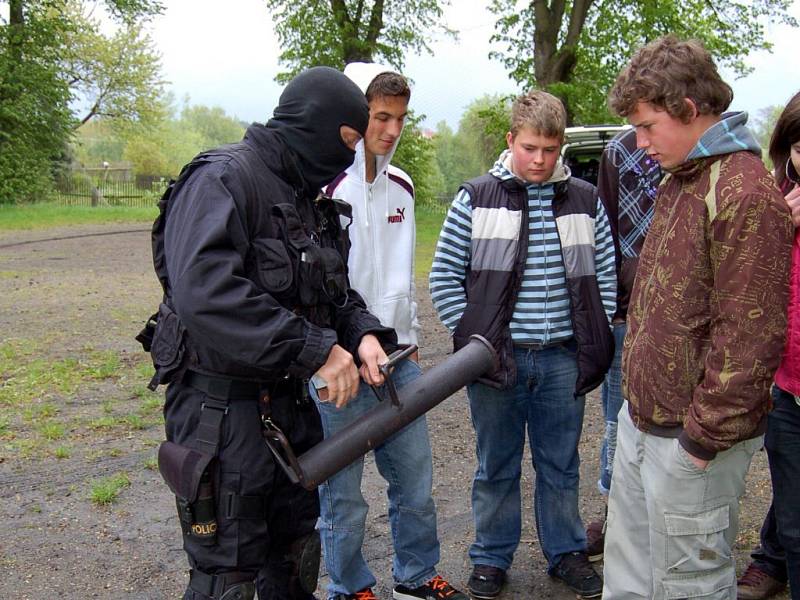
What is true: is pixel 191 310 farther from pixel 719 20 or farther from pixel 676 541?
pixel 719 20

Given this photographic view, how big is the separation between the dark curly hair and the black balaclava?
4.83ft

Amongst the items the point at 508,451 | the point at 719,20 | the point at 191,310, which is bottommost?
the point at 508,451

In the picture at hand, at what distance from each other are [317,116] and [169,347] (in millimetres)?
856

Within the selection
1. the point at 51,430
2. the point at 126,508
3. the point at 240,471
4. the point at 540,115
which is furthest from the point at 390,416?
the point at 51,430

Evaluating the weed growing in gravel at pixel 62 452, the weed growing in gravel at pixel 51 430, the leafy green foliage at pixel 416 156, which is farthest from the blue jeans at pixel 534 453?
the leafy green foliage at pixel 416 156

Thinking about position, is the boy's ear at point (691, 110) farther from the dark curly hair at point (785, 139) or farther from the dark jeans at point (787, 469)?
the dark jeans at point (787, 469)

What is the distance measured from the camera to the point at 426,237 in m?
19.5

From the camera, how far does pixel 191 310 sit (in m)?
2.26

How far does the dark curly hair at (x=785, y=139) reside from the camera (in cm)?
281

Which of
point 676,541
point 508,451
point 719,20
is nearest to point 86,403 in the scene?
point 508,451

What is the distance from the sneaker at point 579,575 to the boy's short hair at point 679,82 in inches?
80.1

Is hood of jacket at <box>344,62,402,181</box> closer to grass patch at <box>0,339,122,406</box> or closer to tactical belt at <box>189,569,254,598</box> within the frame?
tactical belt at <box>189,569,254,598</box>

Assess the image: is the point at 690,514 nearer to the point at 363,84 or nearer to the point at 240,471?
the point at 240,471

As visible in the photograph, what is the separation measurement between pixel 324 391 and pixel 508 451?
1313mm
